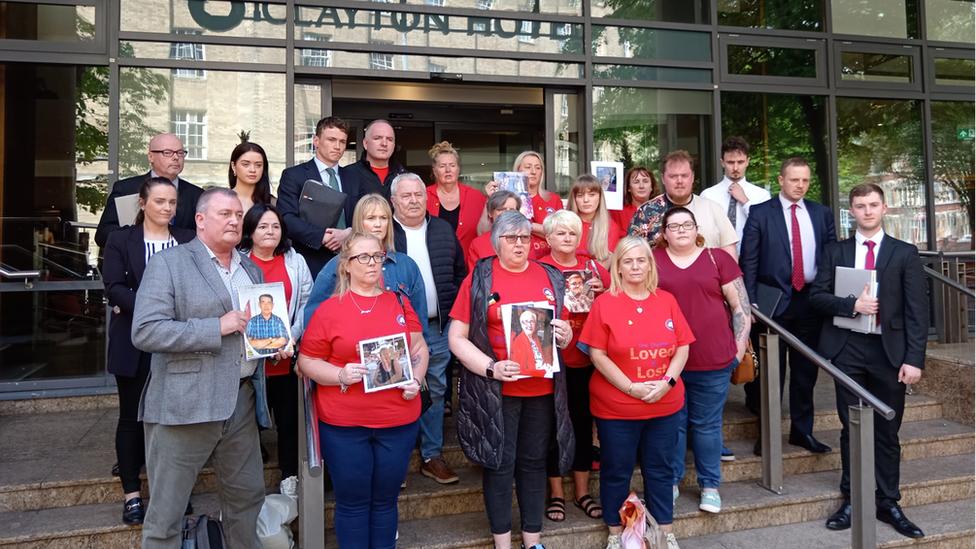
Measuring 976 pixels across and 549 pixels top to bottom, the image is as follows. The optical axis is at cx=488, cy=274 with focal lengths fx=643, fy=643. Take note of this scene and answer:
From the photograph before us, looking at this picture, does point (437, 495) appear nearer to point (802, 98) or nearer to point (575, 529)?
point (575, 529)

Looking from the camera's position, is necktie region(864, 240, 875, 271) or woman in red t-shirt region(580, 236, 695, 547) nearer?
woman in red t-shirt region(580, 236, 695, 547)

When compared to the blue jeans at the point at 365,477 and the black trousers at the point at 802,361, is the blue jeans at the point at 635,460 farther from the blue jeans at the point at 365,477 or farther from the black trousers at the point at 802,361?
the black trousers at the point at 802,361

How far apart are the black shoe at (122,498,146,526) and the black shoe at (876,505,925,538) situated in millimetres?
4361

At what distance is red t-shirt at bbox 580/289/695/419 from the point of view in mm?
3365

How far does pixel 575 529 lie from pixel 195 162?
4.44m

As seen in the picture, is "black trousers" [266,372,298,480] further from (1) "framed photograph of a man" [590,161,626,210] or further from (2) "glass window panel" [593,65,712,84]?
(2) "glass window panel" [593,65,712,84]

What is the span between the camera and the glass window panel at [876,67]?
7343mm

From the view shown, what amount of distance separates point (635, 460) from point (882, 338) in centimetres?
176

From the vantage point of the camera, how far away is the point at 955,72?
302 inches

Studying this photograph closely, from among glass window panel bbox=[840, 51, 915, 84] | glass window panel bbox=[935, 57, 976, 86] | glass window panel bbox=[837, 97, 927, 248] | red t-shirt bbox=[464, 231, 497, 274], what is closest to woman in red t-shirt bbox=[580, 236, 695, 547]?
red t-shirt bbox=[464, 231, 497, 274]

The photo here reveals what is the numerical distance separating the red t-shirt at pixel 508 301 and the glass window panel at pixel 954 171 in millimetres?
6593

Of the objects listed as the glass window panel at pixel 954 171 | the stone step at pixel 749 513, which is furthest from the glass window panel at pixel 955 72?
the stone step at pixel 749 513

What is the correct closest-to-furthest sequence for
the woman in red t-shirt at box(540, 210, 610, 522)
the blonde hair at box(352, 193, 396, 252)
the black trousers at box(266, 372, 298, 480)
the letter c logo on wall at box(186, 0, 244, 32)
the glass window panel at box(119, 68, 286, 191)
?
the blonde hair at box(352, 193, 396, 252), the woman in red t-shirt at box(540, 210, 610, 522), the black trousers at box(266, 372, 298, 480), the glass window panel at box(119, 68, 286, 191), the letter c logo on wall at box(186, 0, 244, 32)

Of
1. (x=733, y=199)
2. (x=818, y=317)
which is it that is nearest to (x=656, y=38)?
(x=733, y=199)
